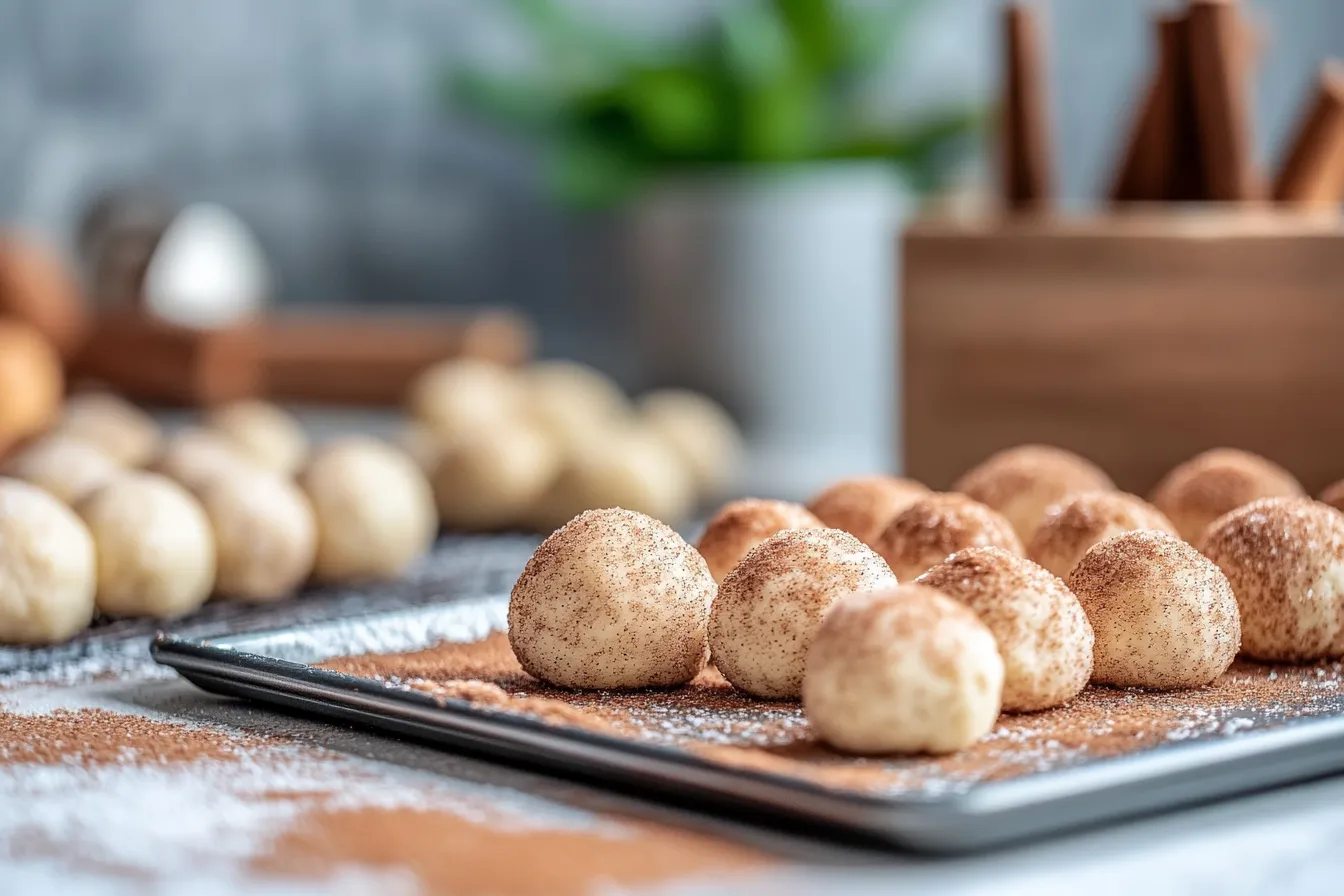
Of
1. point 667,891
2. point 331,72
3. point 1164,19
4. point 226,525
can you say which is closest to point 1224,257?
point 1164,19

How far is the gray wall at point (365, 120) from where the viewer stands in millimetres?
2525

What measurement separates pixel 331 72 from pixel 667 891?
2362 millimetres

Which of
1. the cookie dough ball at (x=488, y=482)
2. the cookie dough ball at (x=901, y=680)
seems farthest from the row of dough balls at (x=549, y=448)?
the cookie dough ball at (x=901, y=680)

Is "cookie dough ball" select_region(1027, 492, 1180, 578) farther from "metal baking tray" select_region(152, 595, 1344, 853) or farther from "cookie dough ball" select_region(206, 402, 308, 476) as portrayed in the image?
"cookie dough ball" select_region(206, 402, 308, 476)

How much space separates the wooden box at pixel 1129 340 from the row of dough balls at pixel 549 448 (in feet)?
0.71

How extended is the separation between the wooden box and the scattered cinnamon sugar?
18.4 inches

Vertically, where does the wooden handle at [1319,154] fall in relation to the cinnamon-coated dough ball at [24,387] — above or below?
above

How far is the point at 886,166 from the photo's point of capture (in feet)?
8.07

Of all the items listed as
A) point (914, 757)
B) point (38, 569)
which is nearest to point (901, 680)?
point (914, 757)

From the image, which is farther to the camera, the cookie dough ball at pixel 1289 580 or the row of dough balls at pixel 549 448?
the row of dough balls at pixel 549 448

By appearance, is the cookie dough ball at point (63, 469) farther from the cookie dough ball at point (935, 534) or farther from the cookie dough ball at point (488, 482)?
the cookie dough ball at point (935, 534)

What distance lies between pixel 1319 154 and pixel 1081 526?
0.54 m

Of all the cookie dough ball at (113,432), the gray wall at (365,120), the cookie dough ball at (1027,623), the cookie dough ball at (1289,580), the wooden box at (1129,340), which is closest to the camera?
the cookie dough ball at (1027,623)

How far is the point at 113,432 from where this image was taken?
4.58 feet
